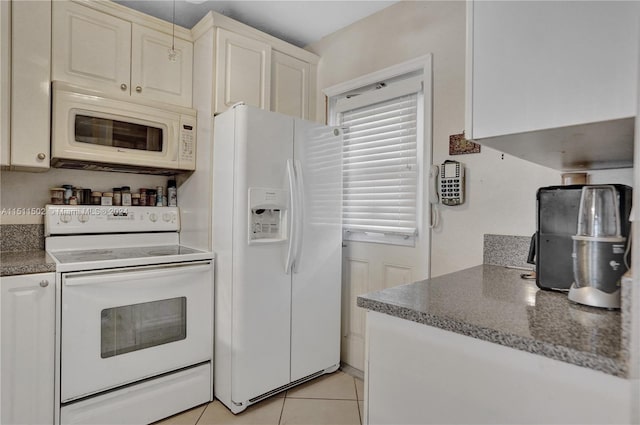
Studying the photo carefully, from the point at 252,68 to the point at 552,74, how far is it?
6.39 feet

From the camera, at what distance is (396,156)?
235 centimetres

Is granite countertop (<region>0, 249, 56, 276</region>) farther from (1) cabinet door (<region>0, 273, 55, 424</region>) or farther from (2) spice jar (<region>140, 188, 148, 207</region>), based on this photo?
(2) spice jar (<region>140, 188, 148, 207</region>)

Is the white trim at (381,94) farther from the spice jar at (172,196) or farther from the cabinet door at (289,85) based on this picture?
the spice jar at (172,196)

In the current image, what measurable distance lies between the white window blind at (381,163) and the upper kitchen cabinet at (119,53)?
1162mm

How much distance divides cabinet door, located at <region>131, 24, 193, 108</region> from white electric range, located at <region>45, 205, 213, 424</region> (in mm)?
787

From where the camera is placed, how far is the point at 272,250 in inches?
84.4

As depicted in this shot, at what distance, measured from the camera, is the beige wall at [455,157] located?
70.2 inches

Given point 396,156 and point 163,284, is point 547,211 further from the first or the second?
point 163,284

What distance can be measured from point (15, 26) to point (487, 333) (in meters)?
2.44

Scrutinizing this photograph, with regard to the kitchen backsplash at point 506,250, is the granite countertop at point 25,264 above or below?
below

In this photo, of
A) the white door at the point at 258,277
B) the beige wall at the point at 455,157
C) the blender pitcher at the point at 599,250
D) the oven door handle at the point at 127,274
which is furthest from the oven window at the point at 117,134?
the blender pitcher at the point at 599,250

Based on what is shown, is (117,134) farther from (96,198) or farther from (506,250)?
(506,250)

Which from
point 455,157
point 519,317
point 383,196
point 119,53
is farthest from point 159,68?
point 519,317

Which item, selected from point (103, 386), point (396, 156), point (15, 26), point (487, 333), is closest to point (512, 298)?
point (487, 333)
